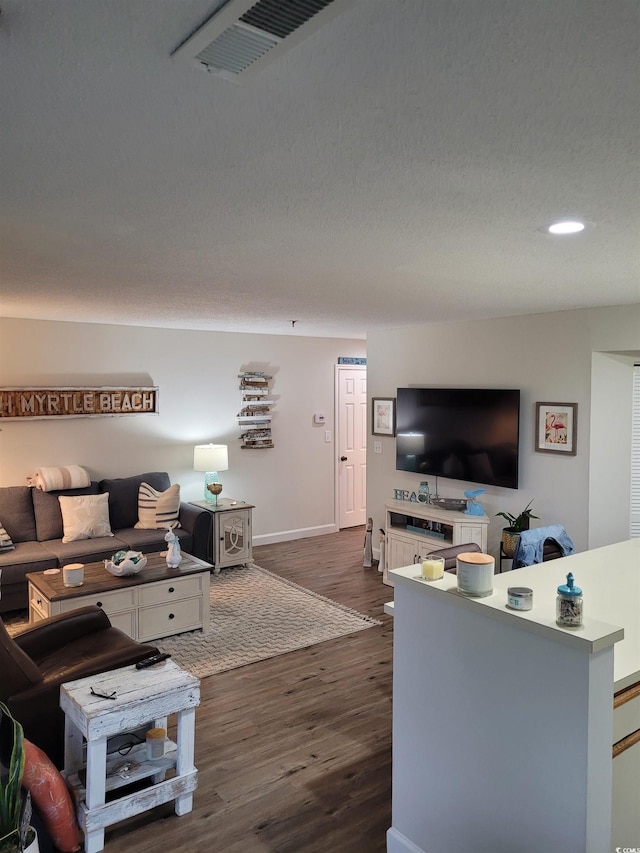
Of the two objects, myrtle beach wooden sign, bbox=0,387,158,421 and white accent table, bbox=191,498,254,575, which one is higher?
myrtle beach wooden sign, bbox=0,387,158,421

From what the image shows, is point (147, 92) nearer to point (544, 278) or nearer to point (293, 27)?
point (293, 27)

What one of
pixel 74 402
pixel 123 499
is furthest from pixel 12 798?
pixel 74 402

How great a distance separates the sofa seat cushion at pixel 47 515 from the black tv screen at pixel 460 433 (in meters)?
3.18

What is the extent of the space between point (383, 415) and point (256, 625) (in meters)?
2.60

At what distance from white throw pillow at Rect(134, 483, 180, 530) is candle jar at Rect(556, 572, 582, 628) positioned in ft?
15.1

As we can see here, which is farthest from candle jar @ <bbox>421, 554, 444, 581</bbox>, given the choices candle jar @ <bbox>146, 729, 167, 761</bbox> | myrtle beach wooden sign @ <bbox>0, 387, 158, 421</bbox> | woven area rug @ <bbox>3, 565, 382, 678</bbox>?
myrtle beach wooden sign @ <bbox>0, 387, 158, 421</bbox>

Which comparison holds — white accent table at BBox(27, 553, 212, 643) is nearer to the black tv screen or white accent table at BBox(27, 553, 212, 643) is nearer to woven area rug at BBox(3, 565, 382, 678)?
woven area rug at BBox(3, 565, 382, 678)

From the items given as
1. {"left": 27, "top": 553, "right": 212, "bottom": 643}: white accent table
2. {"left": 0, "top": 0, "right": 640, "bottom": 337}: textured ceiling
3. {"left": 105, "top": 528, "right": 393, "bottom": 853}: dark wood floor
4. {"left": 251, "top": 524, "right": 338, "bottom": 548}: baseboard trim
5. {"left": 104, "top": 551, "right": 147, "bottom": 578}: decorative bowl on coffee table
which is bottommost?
{"left": 105, "top": 528, "right": 393, "bottom": 853}: dark wood floor

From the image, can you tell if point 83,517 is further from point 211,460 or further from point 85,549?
point 211,460

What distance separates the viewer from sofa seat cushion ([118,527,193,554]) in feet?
17.8

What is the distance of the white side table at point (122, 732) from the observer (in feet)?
8.10

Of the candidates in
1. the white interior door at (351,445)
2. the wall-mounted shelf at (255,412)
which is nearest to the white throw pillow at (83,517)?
the wall-mounted shelf at (255,412)

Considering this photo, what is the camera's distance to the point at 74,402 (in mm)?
5863

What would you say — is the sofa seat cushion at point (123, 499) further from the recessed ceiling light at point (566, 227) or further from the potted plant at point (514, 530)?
the recessed ceiling light at point (566, 227)
